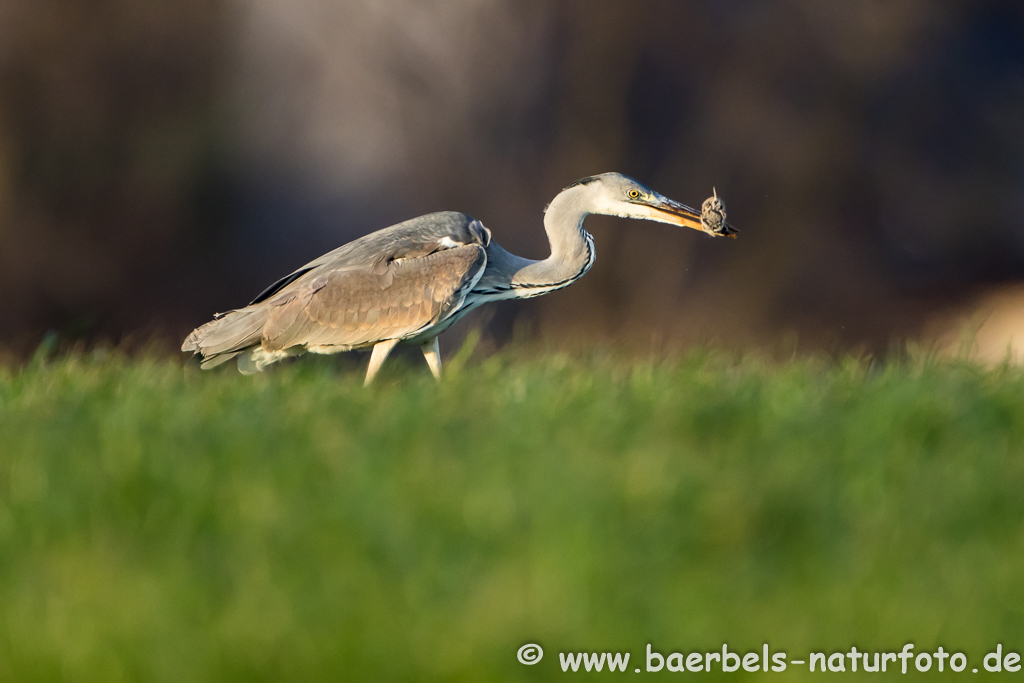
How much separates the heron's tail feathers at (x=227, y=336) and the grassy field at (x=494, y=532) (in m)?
1.97

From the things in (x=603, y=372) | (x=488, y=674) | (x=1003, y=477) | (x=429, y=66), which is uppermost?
(x=429, y=66)

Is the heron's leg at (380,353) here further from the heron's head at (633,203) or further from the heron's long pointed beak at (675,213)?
the heron's long pointed beak at (675,213)

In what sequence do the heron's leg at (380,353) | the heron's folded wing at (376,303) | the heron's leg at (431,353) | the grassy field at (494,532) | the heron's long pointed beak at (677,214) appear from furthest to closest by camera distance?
1. the heron's long pointed beak at (677,214)
2. the heron's leg at (431,353)
3. the heron's leg at (380,353)
4. the heron's folded wing at (376,303)
5. the grassy field at (494,532)

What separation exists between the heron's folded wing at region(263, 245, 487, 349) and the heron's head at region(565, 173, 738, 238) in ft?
3.39

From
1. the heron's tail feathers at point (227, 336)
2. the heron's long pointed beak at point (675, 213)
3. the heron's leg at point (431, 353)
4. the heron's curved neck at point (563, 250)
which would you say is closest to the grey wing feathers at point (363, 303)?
the heron's tail feathers at point (227, 336)

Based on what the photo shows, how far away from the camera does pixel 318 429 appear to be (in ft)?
11.7

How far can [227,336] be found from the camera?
6.08m

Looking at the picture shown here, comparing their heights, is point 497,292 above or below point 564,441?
above

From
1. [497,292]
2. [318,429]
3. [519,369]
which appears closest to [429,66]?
[497,292]

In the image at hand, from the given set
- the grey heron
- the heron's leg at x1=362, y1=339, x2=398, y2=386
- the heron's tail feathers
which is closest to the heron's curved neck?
the grey heron

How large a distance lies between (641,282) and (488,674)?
10.2m

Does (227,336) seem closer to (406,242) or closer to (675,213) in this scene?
(406,242)

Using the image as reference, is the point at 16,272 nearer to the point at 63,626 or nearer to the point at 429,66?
the point at 429,66

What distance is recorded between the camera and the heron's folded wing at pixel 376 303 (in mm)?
6004
